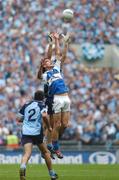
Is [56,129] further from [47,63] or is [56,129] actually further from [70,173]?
[47,63]

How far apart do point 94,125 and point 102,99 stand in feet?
7.99

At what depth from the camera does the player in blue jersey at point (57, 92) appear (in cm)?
2358

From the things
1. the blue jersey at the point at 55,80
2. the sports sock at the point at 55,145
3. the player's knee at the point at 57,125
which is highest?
the blue jersey at the point at 55,80

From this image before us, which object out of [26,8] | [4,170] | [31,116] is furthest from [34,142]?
[26,8]

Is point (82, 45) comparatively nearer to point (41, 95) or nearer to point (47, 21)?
point (47, 21)

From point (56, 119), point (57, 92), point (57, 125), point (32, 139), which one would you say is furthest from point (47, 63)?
point (32, 139)

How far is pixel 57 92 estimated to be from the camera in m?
23.9

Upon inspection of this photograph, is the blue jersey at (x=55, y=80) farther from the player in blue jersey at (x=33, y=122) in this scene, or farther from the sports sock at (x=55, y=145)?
the player in blue jersey at (x=33, y=122)

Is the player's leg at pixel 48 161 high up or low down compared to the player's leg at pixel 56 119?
down

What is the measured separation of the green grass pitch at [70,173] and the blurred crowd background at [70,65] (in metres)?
8.13

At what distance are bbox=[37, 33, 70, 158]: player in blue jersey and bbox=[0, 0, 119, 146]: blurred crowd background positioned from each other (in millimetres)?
10366

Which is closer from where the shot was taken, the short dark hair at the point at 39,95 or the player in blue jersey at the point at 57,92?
the short dark hair at the point at 39,95

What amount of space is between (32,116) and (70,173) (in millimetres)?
3992

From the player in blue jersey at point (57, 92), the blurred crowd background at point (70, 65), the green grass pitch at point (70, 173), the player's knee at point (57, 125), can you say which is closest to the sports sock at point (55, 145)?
the player in blue jersey at point (57, 92)
